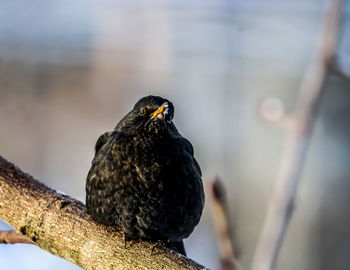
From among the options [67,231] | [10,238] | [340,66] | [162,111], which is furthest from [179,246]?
[340,66]

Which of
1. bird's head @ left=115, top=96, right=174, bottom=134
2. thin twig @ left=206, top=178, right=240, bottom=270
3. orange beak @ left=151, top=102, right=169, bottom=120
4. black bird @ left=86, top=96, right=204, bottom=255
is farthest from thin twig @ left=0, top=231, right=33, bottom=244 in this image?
thin twig @ left=206, top=178, right=240, bottom=270

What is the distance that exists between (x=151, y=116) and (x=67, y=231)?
73 cm

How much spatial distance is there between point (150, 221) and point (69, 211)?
425 millimetres

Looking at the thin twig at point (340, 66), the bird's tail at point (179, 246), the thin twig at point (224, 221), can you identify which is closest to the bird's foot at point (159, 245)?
the bird's tail at point (179, 246)

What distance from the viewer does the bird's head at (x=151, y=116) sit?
9.26 ft

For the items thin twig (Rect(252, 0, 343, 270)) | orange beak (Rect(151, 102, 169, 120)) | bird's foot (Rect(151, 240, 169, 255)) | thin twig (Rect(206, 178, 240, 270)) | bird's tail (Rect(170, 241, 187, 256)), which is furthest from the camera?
bird's tail (Rect(170, 241, 187, 256))

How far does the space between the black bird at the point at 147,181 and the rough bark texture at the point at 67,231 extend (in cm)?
9

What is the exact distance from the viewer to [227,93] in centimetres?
830

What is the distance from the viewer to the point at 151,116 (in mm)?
2871

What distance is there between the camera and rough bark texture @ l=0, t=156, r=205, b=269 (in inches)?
102

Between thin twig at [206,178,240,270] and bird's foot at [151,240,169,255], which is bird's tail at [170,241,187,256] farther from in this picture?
thin twig at [206,178,240,270]

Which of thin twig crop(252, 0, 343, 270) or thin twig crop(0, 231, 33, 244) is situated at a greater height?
thin twig crop(252, 0, 343, 270)

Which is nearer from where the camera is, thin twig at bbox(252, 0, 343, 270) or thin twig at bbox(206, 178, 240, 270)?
thin twig at bbox(252, 0, 343, 270)

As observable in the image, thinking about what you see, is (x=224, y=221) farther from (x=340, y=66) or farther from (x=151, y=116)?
(x=151, y=116)
